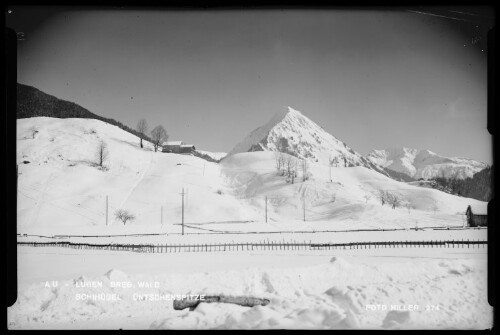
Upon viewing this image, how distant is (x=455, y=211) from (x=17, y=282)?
13642 millimetres

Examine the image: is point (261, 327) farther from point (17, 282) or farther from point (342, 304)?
point (17, 282)

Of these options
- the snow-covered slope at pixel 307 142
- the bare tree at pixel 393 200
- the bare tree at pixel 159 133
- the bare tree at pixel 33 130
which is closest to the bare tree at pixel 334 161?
the snow-covered slope at pixel 307 142

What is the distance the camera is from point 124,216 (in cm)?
1995

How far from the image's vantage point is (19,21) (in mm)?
6973

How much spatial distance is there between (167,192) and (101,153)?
5.10m

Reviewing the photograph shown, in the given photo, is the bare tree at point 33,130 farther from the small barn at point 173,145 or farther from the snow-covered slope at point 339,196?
the snow-covered slope at point 339,196

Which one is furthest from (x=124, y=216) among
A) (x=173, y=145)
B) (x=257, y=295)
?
(x=257, y=295)

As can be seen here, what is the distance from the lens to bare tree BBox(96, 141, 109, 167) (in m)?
19.3

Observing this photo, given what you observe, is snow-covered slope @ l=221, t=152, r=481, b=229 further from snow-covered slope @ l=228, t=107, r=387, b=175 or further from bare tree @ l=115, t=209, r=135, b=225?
bare tree @ l=115, t=209, r=135, b=225

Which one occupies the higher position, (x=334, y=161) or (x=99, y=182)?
(x=334, y=161)

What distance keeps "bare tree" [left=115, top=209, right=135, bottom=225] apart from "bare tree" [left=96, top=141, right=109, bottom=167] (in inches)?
104

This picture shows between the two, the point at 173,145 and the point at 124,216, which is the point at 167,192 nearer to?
the point at 124,216

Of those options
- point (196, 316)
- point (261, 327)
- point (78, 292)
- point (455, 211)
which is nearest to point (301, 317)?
point (261, 327)

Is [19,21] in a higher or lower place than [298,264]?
higher
